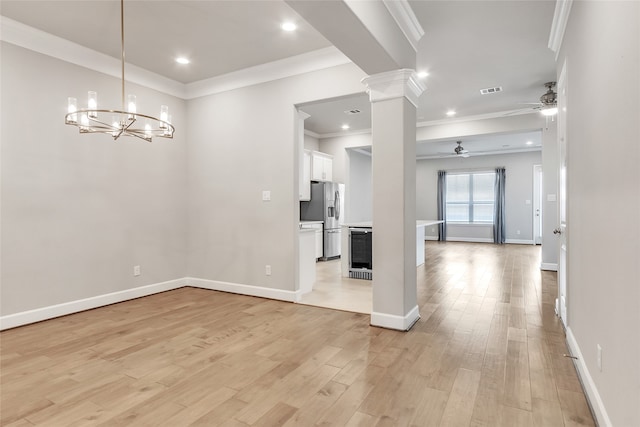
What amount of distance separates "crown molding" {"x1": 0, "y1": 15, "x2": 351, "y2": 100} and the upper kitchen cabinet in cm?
289

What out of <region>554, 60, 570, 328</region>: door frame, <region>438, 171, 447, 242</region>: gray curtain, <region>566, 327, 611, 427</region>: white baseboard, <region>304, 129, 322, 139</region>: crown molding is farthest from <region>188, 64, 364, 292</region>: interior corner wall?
<region>438, 171, 447, 242</region>: gray curtain

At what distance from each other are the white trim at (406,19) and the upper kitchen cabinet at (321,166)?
3964 millimetres

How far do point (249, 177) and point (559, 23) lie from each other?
3.47m

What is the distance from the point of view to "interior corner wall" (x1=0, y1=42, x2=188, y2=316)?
325 centimetres

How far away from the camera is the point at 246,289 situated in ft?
14.5

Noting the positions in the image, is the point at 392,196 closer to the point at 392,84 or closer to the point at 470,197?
the point at 392,84

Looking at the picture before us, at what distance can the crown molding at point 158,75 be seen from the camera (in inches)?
129

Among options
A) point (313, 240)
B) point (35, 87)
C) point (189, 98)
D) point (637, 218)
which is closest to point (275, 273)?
point (313, 240)

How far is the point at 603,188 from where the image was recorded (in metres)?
1.71

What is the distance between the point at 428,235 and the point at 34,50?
1110 centimetres

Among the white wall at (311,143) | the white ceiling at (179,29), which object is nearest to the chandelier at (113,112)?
the white ceiling at (179,29)

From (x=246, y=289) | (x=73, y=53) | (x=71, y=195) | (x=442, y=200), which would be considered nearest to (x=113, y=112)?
(x=71, y=195)

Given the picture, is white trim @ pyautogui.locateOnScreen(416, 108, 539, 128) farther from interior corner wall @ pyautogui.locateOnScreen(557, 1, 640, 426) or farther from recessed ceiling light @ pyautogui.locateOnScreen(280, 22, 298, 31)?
recessed ceiling light @ pyautogui.locateOnScreen(280, 22, 298, 31)

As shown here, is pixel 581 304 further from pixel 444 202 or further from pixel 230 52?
pixel 444 202
